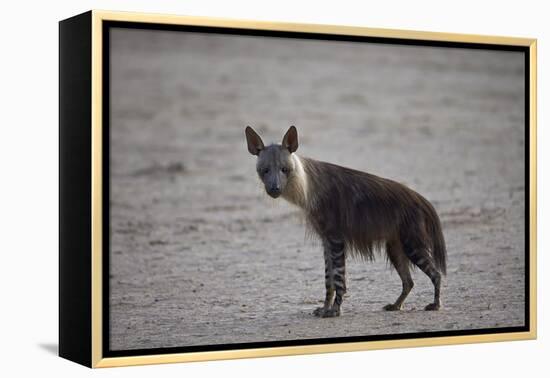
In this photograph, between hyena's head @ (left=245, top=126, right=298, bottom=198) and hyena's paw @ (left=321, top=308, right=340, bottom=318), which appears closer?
hyena's head @ (left=245, top=126, right=298, bottom=198)

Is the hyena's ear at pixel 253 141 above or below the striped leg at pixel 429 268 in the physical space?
above

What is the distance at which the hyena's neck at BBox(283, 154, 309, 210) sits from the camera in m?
6.52

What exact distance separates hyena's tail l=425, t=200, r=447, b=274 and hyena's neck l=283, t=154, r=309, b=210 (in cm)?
88

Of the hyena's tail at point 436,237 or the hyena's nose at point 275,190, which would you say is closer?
the hyena's nose at point 275,190

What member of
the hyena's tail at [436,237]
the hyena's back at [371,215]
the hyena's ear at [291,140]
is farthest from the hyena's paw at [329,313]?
the hyena's ear at [291,140]

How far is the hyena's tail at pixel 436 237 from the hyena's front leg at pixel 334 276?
67 centimetres

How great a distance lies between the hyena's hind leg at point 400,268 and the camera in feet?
22.6

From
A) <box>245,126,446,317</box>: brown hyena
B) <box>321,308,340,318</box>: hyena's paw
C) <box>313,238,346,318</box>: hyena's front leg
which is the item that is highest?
<box>245,126,446,317</box>: brown hyena

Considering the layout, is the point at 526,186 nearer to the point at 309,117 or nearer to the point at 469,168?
the point at 469,168

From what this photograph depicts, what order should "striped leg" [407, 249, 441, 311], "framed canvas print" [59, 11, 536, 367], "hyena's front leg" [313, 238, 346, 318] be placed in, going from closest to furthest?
"framed canvas print" [59, 11, 536, 367]
"hyena's front leg" [313, 238, 346, 318]
"striped leg" [407, 249, 441, 311]

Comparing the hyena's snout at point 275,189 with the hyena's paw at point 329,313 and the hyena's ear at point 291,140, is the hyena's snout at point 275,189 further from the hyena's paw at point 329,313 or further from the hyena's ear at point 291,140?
the hyena's paw at point 329,313

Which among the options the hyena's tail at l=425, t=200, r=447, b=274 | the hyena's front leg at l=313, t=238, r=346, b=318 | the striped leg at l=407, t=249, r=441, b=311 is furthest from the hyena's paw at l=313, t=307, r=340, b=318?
the hyena's tail at l=425, t=200, r=447, b=274

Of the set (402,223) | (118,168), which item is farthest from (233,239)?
(402,223)

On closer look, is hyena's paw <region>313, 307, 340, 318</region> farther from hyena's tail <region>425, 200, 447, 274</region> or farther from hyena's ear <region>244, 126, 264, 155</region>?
hyena's ear <region>244, 126, 264, 155</region>
